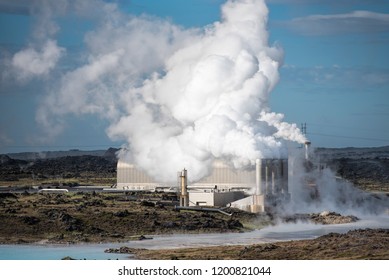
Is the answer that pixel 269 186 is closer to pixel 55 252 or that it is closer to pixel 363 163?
pixel 55 252

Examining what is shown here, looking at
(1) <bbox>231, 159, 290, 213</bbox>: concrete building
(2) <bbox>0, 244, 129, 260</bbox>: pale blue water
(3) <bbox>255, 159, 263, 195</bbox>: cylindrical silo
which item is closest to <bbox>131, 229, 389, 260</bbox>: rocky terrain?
(2) <bbox>0, 244, 129, 260</bbox>: pale blue water

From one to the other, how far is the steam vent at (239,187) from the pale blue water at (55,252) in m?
12.5

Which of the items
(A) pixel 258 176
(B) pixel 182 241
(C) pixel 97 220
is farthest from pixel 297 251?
(A) pixel 258 176

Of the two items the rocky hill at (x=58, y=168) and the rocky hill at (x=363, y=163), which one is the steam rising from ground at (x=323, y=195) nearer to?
the rocky hill at (x=363, y=163)

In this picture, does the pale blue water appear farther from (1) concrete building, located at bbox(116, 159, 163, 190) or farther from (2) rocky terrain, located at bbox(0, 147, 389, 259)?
(1) concrete building, located at bbox(116, 159, 163, 190)

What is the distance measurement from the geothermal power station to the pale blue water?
1206 cm

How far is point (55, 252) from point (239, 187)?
20.1 metres

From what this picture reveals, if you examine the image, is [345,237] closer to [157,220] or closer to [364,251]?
[364,251]

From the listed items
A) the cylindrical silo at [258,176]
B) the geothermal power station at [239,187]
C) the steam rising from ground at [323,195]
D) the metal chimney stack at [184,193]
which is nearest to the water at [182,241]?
the geothermal power station at [239,187]

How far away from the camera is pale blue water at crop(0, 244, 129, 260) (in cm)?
3033

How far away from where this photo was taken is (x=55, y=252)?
1276 inches

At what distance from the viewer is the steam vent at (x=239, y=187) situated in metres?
46.3

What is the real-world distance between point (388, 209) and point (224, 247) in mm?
20128
